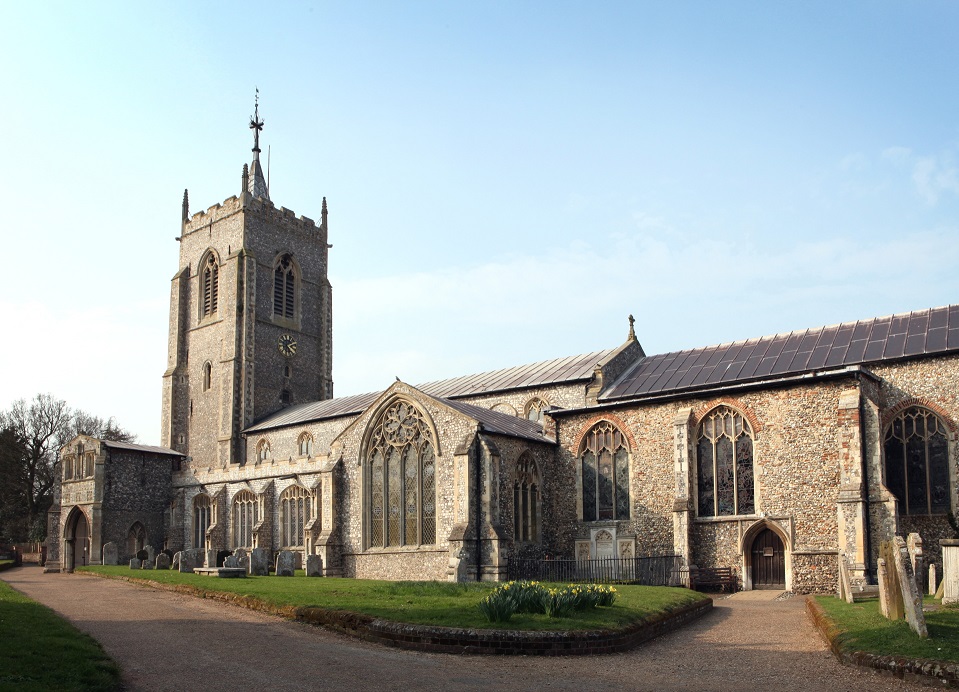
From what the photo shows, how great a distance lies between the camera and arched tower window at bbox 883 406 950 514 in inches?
1027

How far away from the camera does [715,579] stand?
27.2m

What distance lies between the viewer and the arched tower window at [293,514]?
127ft

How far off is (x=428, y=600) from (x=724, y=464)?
41.9 ft

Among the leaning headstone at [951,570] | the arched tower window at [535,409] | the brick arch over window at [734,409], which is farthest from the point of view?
the arched tower window at [535,409]

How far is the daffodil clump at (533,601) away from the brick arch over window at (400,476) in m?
13.0

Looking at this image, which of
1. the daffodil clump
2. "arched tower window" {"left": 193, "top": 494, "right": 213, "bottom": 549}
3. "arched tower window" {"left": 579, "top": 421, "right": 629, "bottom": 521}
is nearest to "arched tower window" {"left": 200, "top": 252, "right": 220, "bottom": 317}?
"arched tower window" {"left": 193, "top": 494, "right": 213, "bottom": 549}

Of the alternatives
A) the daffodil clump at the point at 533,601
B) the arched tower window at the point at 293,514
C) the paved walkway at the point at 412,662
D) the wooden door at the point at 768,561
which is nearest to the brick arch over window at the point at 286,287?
the arched tower window at the point at 293,514

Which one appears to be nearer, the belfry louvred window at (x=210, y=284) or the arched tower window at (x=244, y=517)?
the arched tower window at (x=244, y=517)

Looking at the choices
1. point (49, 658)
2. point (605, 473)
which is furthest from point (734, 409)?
point (49, 658)

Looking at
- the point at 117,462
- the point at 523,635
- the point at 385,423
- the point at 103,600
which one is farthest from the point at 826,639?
the point at 117,462

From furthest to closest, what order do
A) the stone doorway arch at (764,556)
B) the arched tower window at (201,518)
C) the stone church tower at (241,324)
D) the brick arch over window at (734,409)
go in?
the stone church tower at (241,324)
the arched tower window at (201,518)
the brick arch over window at (734,409)
the stone doorway arch at (764,556)

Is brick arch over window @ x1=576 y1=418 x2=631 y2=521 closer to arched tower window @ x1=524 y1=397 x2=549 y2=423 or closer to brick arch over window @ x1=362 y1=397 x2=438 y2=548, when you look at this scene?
brick arch over window @ x1=362 y1=397 x2=438 y2=548

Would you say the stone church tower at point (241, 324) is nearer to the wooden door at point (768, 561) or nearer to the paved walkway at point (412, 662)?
the wooden door at point (768, 561)

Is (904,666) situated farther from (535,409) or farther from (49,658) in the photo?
(535,409)
